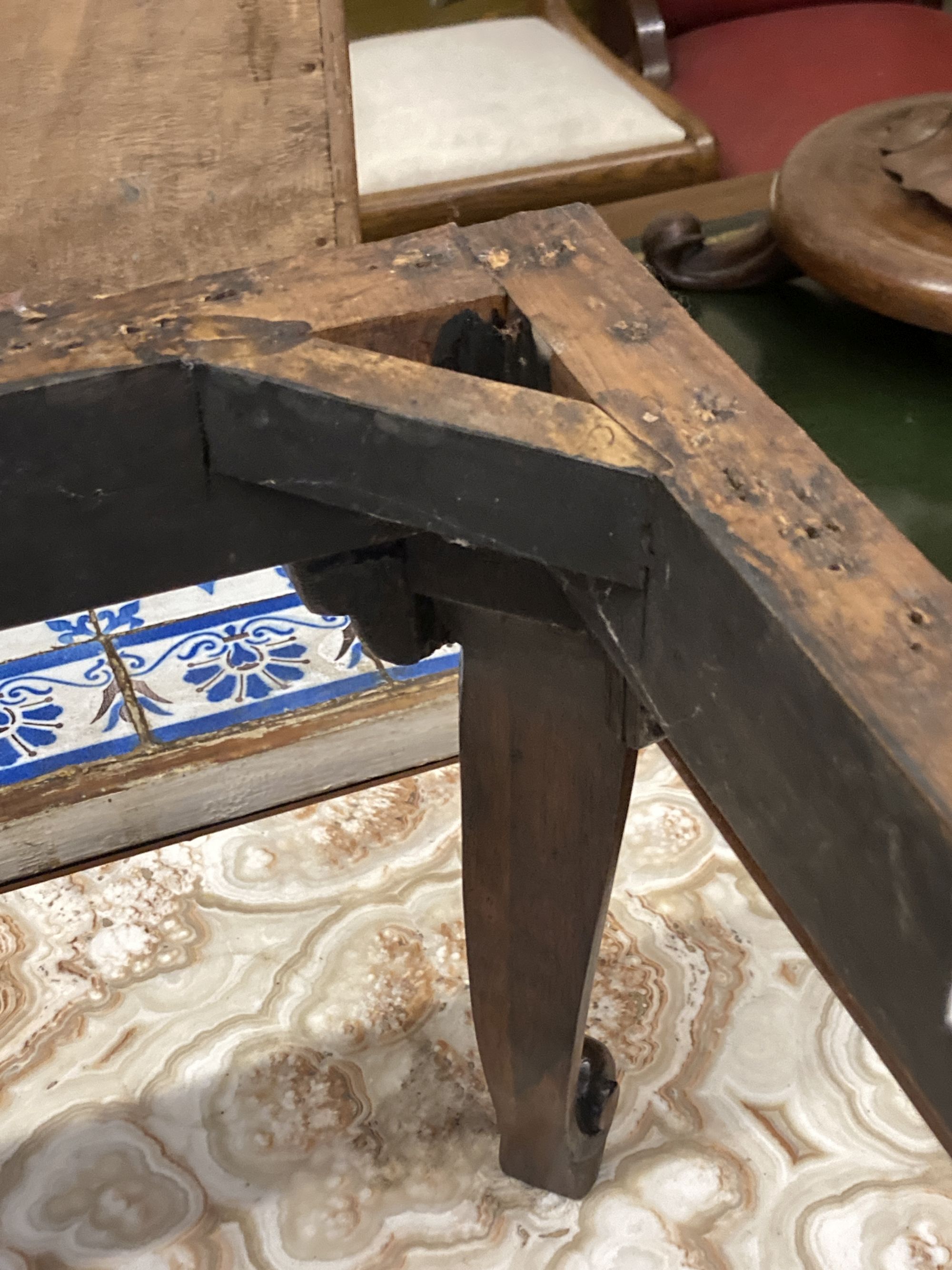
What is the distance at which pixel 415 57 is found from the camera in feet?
7.09

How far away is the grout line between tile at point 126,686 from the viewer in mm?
1447

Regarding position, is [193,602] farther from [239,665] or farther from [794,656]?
[794,656]

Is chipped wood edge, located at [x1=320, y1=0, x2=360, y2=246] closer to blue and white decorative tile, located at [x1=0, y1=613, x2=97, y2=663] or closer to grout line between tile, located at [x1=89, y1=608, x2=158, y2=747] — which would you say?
grout line between tile, located at [x1=89, y1=608, x2=158, y2=747]

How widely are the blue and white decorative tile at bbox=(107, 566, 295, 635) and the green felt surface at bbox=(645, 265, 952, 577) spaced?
27.7 inches

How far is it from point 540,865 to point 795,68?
1904 mm

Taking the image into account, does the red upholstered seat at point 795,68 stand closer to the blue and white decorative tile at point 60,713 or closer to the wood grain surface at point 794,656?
the blue and white decorative tile at point 60,713

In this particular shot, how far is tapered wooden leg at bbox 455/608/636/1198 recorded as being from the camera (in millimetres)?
696

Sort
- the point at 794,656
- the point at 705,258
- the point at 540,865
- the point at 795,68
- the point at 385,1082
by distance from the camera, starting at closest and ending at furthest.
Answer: the point at 794,656 < the point at 540,865 < the point at 385,1082 < the point at 705,258 < the point at 795,68

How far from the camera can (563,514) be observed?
455 millimetres

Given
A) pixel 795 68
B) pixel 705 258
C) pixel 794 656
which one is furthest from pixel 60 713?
pixel 795 68

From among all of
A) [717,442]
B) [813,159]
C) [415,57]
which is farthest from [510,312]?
[415,57]

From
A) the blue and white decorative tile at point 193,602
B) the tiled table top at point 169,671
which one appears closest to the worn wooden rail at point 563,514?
the tiled table top at point 169,671

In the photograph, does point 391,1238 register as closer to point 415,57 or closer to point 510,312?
point 510,312

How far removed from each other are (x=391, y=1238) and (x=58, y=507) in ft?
2.54
